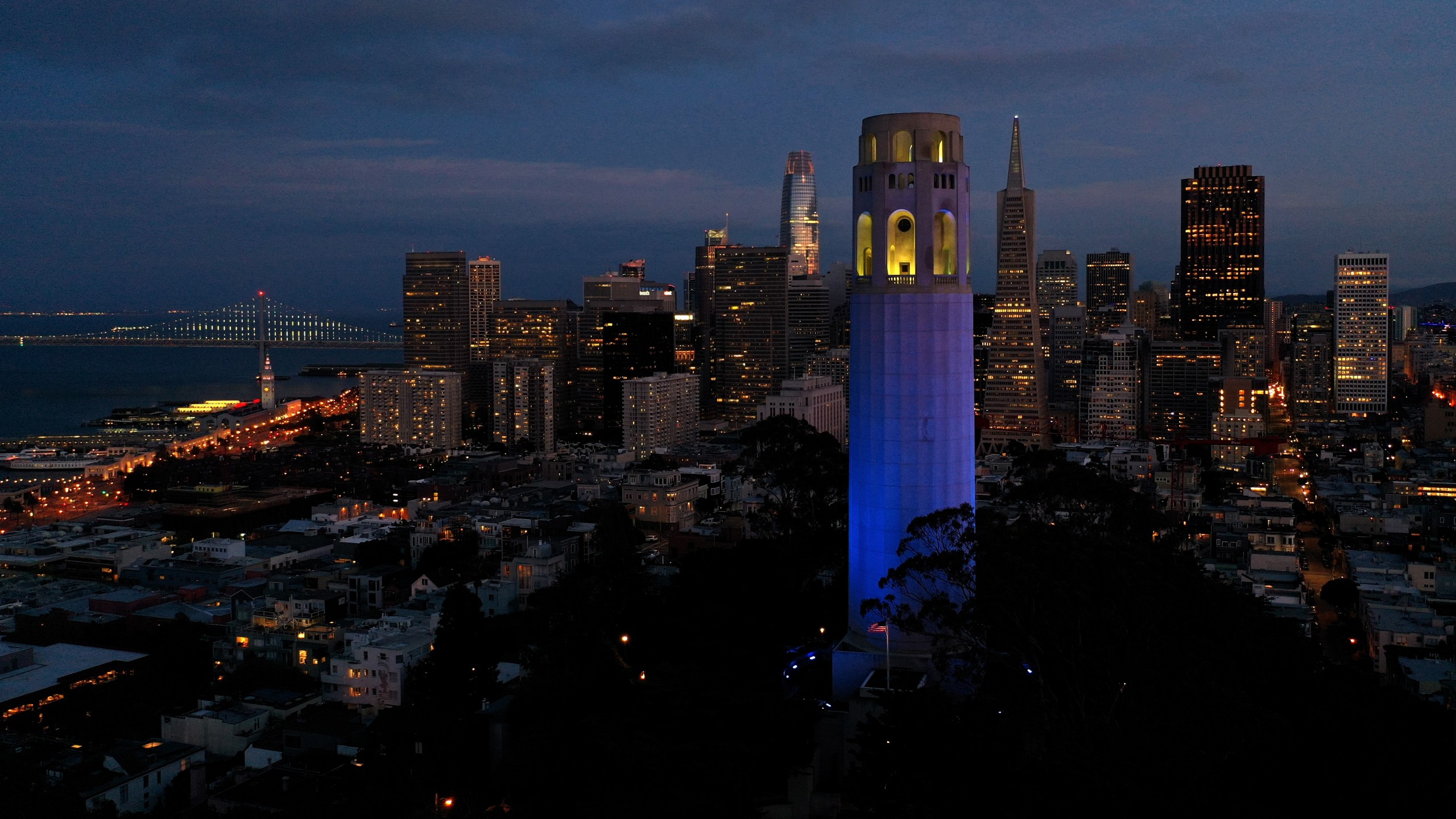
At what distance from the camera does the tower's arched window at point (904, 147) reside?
963cm

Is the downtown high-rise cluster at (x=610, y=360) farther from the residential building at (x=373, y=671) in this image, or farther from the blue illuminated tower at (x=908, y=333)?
the blue illuminated tower at (x=908, y=333)

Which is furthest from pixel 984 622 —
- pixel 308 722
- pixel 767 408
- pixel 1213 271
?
pixel 1213 271

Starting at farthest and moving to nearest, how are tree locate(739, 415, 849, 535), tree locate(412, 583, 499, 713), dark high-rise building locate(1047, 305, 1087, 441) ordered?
1. dark high-rise building locate(1047, 305, 1087, 441)
2. tree locate(739, 415, 849, 535)
3. tree locate(412, 583, 499, 713)

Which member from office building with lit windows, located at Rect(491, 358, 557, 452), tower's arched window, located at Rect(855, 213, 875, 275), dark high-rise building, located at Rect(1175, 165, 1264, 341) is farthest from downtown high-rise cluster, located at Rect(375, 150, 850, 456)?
tower's arched window, located at Rect(855, 213, 875, 275)

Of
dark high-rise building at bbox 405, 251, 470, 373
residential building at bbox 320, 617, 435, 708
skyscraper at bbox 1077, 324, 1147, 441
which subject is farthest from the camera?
dark high-rise building at bbox 405, 251, 470, 373

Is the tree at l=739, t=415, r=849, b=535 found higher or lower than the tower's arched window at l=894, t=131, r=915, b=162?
lower

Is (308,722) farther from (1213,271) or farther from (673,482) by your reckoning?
(1213,271)

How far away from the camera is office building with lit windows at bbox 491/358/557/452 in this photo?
5075 cm

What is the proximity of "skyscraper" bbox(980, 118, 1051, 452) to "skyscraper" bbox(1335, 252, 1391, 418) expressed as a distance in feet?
53.1

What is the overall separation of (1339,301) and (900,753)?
60.4 m

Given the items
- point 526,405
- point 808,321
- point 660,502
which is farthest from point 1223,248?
point 660,502

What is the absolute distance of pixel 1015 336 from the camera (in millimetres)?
52438

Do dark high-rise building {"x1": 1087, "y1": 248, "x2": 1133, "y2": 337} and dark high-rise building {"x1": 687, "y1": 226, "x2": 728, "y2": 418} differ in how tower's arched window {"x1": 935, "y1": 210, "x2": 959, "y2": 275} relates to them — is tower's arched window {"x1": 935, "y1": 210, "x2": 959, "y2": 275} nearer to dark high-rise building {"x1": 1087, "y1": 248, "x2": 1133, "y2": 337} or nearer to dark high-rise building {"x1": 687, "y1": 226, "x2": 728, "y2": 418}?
dark high-rise building {"x1": 687, "y1": 226, "x2": 728, "y2": 418}

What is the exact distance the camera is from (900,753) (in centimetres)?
761
